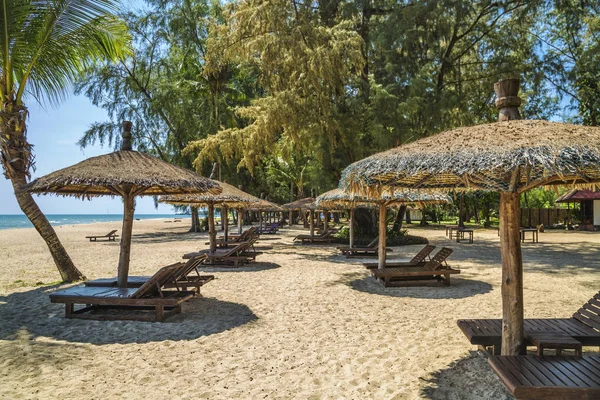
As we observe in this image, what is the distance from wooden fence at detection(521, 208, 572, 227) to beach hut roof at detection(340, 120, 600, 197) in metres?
33.5

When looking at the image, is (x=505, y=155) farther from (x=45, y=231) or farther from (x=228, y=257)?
(x=228, y=257)

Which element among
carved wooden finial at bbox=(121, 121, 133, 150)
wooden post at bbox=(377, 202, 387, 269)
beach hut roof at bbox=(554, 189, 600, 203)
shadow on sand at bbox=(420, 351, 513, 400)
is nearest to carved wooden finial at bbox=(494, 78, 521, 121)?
shadow on sand at bbox=(420, 351, 513, 400)

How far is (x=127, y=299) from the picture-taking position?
260 inches

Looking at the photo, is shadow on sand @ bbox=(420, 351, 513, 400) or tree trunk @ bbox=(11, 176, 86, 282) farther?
tree trunk @ bbox=(11, 176, 86, 282)

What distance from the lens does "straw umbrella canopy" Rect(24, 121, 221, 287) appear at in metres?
6.76

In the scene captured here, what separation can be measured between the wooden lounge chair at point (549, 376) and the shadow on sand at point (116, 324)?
407cm

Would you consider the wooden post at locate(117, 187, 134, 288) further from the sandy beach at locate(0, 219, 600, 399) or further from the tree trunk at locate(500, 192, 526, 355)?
the tree trunk at locate(500, 192, 526, 355)

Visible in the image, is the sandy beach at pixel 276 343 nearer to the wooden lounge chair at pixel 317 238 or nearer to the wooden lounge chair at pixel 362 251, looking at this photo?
the wooden lounge chair at pixel 362 251

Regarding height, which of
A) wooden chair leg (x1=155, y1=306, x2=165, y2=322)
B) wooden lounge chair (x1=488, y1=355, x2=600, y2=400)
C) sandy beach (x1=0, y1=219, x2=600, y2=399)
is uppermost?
wooden lounge chair (x1=488, y1=355, x2=600, y2=400)

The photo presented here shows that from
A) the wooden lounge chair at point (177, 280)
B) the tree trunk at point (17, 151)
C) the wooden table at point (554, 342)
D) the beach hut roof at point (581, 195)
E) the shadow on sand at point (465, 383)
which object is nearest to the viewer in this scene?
the shadow on sand at point (465, 383)

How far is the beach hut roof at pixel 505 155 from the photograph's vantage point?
12.3ft

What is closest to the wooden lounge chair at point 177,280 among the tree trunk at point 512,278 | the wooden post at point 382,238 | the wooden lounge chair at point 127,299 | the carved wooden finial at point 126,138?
the wooden lounge chair at point 127,299

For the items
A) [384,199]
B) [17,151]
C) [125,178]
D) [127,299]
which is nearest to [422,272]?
[384,199]

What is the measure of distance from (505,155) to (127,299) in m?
5.80
